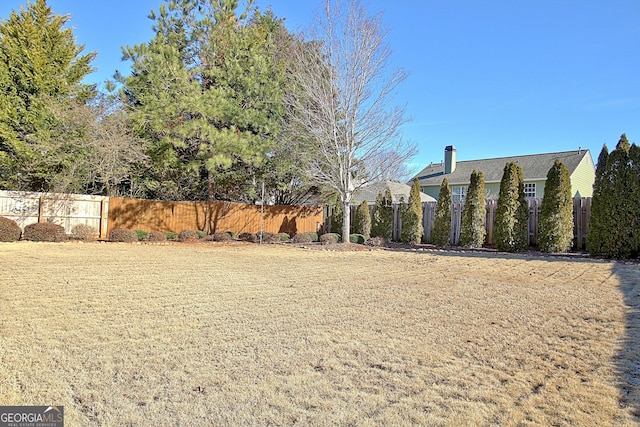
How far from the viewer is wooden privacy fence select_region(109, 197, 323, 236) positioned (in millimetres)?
15602

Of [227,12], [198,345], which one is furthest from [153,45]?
[198,345]

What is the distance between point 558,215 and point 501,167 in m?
14.9

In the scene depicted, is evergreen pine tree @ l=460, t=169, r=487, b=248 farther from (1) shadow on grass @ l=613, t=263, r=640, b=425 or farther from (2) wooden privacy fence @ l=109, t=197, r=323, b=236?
(1) shadow on grass @ l=613, t=263, r=640, b=425

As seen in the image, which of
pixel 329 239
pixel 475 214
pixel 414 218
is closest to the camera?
pixel 475 214

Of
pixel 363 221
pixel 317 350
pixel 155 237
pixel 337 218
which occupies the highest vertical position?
pixel 337 218

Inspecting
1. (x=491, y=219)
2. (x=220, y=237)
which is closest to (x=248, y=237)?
(x=220, y=237)

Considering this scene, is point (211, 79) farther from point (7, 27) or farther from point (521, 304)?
point (521, 304)

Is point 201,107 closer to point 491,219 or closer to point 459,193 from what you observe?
point 491,219

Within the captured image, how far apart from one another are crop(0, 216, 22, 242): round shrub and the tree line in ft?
12.7

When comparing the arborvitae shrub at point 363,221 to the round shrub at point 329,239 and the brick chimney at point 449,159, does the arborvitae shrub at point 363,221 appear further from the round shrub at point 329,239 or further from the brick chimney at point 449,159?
the brick chimney at point 449,159

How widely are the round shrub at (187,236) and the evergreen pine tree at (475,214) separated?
10435 mm

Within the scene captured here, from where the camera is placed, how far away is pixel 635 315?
4.80 m

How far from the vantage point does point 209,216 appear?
17.3 m

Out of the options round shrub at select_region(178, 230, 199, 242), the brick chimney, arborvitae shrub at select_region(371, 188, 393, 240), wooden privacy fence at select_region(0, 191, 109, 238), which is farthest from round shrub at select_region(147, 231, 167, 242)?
the brick chimney
